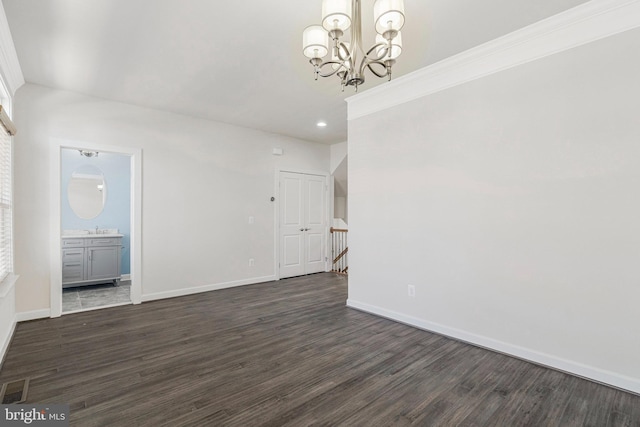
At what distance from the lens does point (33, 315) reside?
354 centimetres

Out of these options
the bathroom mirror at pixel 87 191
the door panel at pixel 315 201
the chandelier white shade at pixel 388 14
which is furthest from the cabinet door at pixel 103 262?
the chandelier white shade at pixel 388 14

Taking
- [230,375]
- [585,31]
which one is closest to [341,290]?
[230,375]

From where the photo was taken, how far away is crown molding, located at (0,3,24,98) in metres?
2.40

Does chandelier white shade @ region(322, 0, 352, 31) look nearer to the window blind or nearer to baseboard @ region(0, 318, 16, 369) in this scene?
the window blind

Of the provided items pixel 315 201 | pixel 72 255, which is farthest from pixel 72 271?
pixel 315 201

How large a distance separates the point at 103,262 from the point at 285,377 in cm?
455

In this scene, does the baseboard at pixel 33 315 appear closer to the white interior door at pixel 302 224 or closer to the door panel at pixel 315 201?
the white interior door at pixel 302 224

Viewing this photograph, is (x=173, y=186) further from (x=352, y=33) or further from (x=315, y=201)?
(x=352, y=33)

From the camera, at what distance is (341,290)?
491 centimetres

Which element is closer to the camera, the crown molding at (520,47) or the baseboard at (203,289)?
the crown molding at (520,47)

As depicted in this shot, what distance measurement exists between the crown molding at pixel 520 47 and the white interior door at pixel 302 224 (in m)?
2.68

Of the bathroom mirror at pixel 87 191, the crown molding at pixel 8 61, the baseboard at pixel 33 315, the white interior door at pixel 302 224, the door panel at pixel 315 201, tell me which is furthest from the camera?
the door panel at pixel 315 201

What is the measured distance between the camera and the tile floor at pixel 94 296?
415 cm

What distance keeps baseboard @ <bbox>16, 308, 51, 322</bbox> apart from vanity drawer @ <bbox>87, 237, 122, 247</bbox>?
1.80 m
